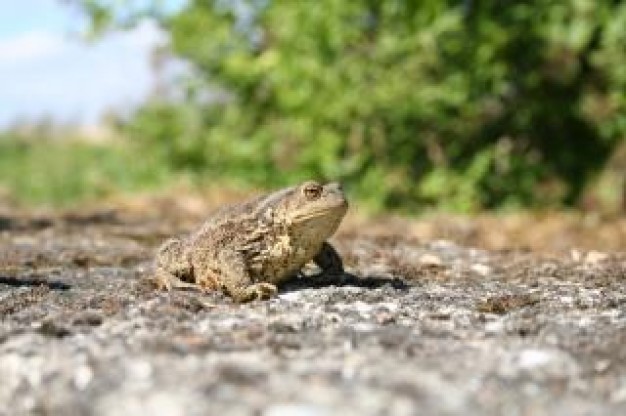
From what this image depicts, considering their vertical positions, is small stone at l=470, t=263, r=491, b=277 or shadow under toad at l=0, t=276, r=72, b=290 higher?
shadow under toad at l=0, t=276, r=72, b=290

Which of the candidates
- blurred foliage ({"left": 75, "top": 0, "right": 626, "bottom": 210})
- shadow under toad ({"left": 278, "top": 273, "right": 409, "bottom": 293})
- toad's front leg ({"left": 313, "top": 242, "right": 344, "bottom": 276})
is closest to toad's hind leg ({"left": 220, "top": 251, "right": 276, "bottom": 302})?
shadow under toad ({"left": 278, "top": 273, "right": 409, "bottom": 293})

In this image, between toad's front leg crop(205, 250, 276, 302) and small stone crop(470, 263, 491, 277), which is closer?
toad's front leg crop(205, 250, 276, 302)

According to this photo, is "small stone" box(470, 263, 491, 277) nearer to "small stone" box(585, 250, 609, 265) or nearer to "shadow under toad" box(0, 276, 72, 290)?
"small stone" box(585, 250, 609, 265)

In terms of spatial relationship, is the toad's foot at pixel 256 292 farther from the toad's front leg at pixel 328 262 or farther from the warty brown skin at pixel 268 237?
the toad's front leg at pixel 328 262

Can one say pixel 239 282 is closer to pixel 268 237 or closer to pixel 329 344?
pixel 268 237

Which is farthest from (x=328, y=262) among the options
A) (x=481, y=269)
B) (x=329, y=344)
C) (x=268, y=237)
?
(x=329, y=344)
